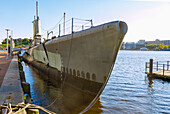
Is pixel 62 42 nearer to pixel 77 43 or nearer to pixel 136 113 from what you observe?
pixel 77 43

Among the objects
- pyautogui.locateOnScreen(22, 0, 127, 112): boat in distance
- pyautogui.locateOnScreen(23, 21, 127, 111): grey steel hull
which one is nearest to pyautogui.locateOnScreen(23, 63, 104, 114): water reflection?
pyautogui.locateOnScreen(22, 0, 127, 112): boat in distance

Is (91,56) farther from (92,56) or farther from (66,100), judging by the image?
(66,100)

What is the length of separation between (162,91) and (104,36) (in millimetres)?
9824

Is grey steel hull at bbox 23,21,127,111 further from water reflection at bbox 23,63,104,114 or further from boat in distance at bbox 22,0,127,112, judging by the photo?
water reflection at bbox 23,63,104,114

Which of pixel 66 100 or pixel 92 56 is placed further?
pixel 66 100

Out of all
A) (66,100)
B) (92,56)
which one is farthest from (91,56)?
(66,100)

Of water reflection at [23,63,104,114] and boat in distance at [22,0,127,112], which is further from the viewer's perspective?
water reflection at [23,63,104,114]

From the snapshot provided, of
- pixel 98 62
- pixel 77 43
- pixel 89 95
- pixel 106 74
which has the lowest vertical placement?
pixel 89 95

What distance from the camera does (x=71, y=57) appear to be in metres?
9.38

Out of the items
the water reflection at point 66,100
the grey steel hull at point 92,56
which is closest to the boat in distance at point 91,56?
the grey steel hull at point 92,56

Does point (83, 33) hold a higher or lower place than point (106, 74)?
higher

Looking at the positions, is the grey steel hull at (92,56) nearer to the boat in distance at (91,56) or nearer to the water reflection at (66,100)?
the boat in distance at (91,56)

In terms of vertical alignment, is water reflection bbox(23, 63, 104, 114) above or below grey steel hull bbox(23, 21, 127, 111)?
below

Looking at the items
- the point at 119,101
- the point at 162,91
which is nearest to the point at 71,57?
the point at 119,101
